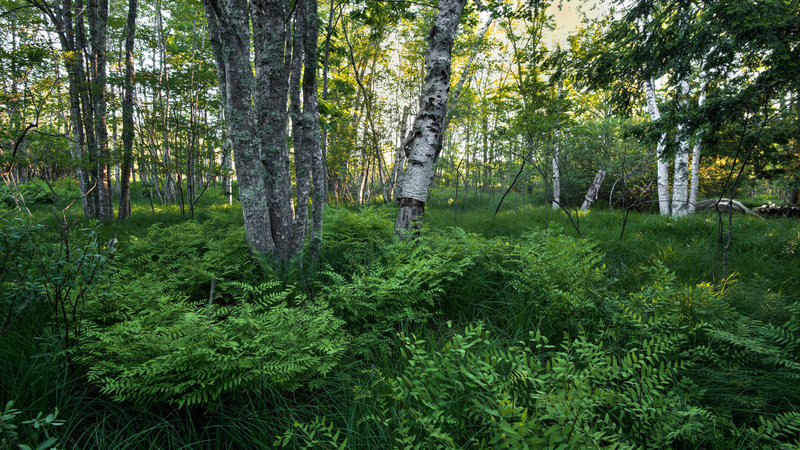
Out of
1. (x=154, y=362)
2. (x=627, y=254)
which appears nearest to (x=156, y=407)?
(x=154, y=362)

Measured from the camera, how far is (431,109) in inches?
156

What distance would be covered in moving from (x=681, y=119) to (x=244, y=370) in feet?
17.9

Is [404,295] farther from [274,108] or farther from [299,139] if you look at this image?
[299,139]

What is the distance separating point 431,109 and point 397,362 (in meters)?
3.07

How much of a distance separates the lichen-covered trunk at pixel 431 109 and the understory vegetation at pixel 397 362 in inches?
45.6

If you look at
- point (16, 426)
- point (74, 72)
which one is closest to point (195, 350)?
point (16, 426)

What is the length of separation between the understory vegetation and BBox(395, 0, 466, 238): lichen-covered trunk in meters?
1.16

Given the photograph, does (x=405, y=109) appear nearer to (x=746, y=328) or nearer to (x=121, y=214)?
(x=121, y=214)

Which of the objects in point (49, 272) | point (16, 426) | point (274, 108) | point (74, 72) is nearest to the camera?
point (16, 426)

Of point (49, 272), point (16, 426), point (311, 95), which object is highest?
point (311, 95)

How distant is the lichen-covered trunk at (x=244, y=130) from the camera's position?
3.64m

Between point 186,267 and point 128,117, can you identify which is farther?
point 128,117

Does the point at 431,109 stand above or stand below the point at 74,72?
below

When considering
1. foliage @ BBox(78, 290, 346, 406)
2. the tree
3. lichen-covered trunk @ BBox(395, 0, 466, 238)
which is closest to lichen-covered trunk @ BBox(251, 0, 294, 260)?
the tree
